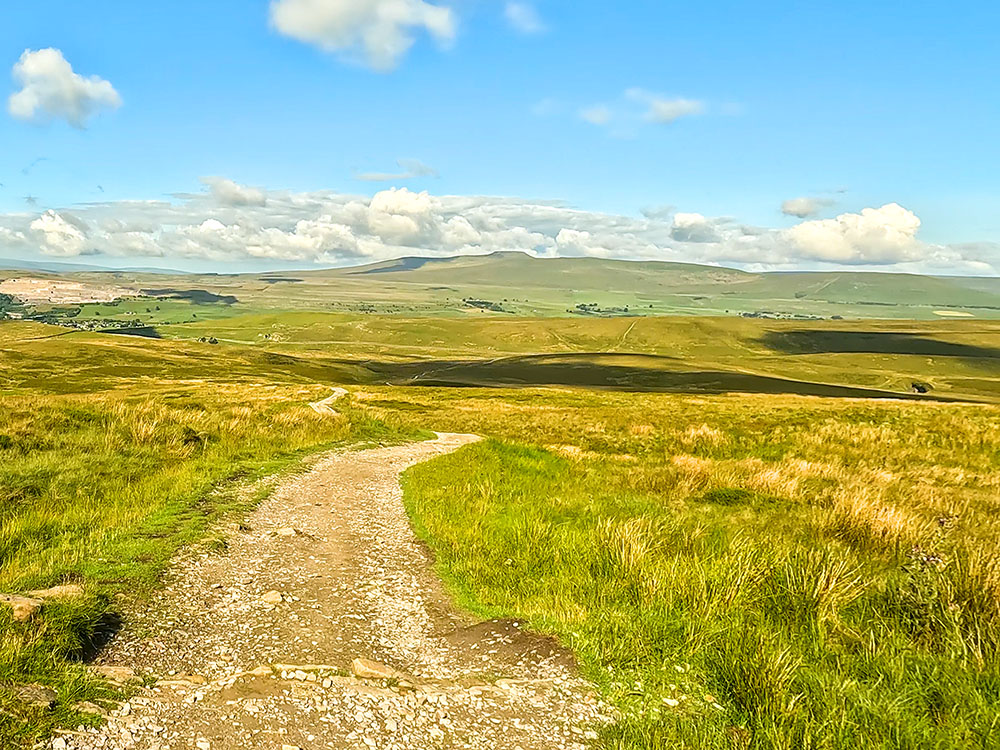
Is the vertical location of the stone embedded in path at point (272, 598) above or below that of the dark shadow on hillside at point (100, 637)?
below

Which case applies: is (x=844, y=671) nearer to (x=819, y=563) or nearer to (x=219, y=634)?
(x=819, y=563)

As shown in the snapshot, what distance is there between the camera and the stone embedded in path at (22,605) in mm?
7357

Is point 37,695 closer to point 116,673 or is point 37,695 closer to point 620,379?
point 116,673

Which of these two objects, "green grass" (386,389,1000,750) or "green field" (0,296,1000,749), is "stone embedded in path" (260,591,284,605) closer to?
"green field" (0,296,1000,749)

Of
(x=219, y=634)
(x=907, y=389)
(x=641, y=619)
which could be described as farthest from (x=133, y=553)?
(x=907, y=389)

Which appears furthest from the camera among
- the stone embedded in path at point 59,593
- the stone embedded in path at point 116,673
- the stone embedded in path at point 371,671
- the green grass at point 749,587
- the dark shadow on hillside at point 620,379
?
the dark shadow on hillside at point 620,379

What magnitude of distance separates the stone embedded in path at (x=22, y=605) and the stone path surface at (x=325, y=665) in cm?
104

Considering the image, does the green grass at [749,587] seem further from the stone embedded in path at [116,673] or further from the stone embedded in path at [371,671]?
the stone embedded in path at [116,673]

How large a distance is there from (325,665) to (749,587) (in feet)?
20.5

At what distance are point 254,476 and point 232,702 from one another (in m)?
13.2

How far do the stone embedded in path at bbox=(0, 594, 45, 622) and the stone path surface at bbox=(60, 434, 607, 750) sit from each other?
1.04m

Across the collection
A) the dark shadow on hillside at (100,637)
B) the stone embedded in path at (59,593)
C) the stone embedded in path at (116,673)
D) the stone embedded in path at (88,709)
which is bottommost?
the dark shadow on hillside at (100,637)

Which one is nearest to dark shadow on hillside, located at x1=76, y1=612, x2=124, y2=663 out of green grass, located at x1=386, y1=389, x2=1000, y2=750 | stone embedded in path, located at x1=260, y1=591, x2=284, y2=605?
stone embedded in path, located at x1=260, y1=591, x2=284, y2=605

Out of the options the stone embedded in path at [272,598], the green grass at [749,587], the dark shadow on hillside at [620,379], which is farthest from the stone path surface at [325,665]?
the dark shadow on hillside at [620,379]
